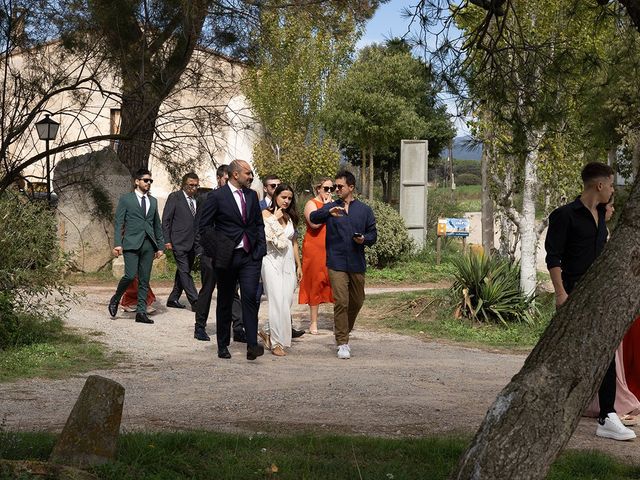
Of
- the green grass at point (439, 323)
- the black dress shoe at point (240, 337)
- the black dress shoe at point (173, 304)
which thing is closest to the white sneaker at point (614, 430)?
the green grass at point (439, 323)

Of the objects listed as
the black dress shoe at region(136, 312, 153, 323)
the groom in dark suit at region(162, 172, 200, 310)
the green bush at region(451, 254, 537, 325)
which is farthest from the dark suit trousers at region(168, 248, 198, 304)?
the green bush at region(451, 254, 537, 325)

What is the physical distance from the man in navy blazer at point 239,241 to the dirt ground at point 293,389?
370mm

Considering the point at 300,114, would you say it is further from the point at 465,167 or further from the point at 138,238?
the point at 465,167

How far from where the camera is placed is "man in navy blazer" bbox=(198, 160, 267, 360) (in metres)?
10.6

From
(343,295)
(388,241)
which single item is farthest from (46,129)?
(388,241)

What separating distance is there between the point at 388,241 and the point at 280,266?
32.4 ft

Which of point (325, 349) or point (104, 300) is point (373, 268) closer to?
point (104, 300)

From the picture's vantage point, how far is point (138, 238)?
13.2 m

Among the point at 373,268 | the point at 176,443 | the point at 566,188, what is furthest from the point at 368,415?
the point at 373,268

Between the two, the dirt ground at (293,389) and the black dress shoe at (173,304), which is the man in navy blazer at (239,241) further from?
the black dress shoe at (173,304)

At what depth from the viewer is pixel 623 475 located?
621 centimetres

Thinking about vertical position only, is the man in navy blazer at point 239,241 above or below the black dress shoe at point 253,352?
above

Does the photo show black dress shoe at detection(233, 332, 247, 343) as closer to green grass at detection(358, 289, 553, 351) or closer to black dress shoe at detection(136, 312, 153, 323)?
black dress shoe at detection(136, 312, 153, 323)

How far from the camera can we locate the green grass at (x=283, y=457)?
19.0ft
